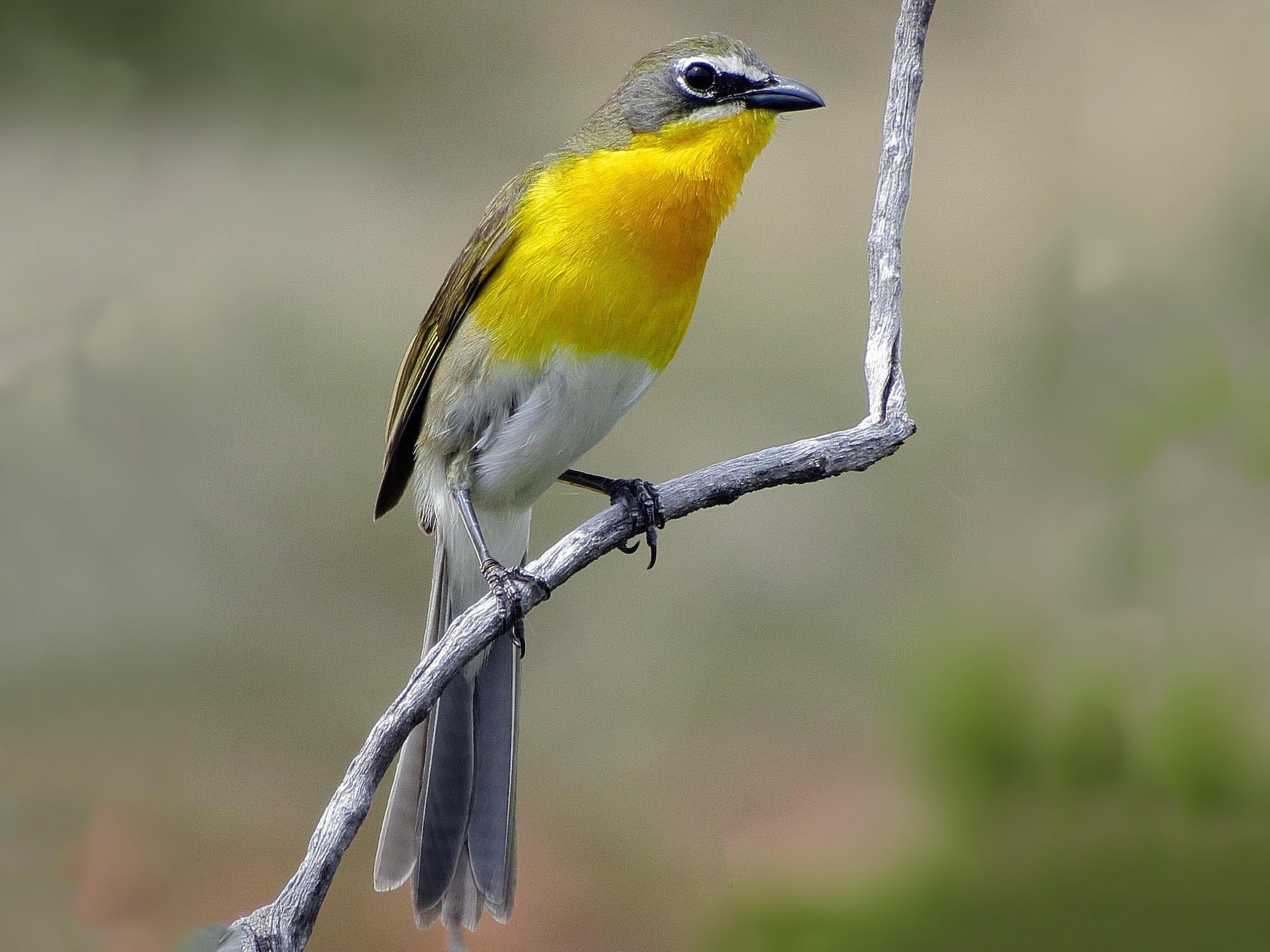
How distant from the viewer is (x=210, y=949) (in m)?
1.00

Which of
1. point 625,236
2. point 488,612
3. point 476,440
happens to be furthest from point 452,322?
point 488,612

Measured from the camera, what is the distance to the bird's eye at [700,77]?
1417 millimetres

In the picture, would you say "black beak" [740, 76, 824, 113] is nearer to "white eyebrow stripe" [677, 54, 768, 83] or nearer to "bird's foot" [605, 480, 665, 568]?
"white eyebrow stripe" [677, 54, 768, 83]

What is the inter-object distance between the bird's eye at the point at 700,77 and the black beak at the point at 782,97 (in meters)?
0.04

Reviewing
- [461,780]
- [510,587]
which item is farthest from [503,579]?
[461,780]

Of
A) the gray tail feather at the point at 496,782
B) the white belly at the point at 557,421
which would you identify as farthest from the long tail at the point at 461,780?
the white belly at the point at 557,421

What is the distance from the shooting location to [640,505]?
1485mm

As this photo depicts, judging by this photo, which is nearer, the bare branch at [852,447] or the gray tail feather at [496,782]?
the bare branch at [852,447]

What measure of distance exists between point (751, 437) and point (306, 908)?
1.28m

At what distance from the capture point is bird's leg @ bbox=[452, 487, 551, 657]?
133 cm

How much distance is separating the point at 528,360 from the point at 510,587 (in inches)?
10.9

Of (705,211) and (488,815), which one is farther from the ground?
(705,211)

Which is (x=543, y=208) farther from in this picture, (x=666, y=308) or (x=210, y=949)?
Result: (x=210, y=949)

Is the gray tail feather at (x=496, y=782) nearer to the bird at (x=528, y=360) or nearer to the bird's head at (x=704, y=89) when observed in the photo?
the bird at (x=528, y=360)
